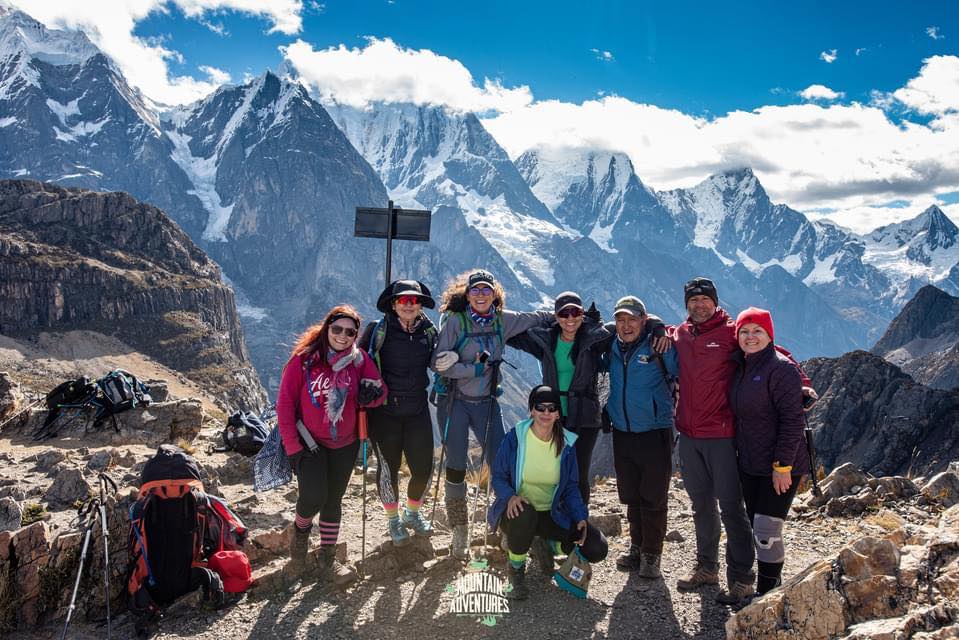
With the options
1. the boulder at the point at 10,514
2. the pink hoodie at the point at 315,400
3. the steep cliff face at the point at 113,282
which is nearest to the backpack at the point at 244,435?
the boulder at the point at 10,514

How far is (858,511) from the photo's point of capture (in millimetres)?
8164

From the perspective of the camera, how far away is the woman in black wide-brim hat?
20.7ft

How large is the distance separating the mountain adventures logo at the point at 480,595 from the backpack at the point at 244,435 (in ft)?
20.4

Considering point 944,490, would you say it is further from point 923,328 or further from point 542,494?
point 923,328

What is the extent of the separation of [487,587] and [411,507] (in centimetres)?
130

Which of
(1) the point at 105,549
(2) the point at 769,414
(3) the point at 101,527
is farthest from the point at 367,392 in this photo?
(2) the point at 769,414

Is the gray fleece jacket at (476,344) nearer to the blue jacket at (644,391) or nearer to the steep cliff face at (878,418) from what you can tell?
the blue jacket at (644,391)

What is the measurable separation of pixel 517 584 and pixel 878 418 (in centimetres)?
4765

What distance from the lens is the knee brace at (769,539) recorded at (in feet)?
17.0

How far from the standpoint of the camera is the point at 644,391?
593 cm

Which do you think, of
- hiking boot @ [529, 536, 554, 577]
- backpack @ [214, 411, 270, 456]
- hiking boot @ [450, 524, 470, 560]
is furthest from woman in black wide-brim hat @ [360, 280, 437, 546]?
backpack @ [214, 411, 270, 456]

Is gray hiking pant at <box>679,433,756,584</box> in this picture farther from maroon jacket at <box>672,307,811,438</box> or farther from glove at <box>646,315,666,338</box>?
glove at <box>646,315,666,338</box>

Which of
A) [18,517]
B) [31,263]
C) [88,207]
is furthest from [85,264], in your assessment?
[18,517]

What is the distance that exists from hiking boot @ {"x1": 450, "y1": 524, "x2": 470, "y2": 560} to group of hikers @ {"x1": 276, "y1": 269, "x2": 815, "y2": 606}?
0.02 meters
